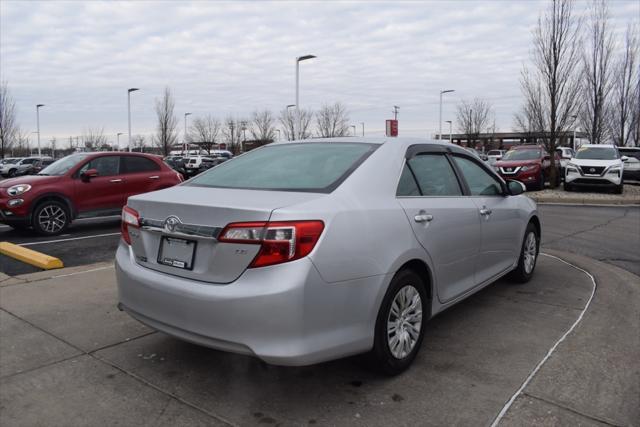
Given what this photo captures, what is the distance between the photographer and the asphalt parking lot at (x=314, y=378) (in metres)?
2.93

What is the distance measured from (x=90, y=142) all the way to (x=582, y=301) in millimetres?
77734

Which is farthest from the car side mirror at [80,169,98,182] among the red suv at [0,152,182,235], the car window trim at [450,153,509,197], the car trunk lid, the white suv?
the white suv

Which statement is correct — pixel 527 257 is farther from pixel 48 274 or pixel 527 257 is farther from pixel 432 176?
pixel 48 274

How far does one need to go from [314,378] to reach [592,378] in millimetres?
1775

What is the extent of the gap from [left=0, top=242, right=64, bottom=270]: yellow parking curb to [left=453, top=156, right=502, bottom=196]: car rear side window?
4.86 m

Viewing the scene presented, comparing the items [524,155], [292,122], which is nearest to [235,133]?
[292,122]

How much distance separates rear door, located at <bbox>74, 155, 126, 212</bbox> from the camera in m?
9.74

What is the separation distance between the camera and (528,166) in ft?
57.7

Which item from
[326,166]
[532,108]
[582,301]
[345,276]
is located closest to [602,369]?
[582,301]

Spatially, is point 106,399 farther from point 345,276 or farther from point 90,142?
point 90,142

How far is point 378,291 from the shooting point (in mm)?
3049

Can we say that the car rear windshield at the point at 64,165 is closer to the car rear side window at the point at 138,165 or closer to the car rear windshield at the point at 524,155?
the car rear side window at the point at 138,165

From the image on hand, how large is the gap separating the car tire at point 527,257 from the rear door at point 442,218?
4.66ft

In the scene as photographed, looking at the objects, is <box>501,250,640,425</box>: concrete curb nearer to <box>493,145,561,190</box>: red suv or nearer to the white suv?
the white suv
